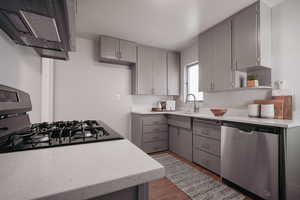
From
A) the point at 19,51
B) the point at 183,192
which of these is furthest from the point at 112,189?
the point at 183,192

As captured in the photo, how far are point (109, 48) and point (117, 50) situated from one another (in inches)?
6.3

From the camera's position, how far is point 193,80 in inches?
128

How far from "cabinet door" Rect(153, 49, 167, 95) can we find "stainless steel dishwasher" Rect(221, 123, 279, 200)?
70.6 inches

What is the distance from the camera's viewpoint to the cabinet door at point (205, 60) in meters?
2.34

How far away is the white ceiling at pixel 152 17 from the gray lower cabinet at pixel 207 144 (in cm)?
160

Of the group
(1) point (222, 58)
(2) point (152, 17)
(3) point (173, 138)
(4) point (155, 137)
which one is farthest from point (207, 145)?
(2) point (152, 17)

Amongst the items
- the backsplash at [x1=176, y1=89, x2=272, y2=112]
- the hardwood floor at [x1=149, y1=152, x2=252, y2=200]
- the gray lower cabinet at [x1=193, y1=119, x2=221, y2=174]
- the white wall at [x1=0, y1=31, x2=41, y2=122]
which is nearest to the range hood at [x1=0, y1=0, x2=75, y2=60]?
the white wall at [x1=0, y1=31, x2=41, y2=122]

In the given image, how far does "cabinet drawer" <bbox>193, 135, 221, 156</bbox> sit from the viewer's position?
1.86 metres

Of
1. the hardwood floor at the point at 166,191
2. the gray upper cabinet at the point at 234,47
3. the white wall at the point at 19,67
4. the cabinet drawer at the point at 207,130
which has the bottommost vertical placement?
the hardwood floor at the point at 166,191

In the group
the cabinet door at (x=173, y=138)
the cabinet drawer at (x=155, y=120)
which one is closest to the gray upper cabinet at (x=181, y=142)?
the cabinet door at (x=173, y=138)

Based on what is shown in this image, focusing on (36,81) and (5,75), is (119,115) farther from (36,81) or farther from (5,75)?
(5,75)

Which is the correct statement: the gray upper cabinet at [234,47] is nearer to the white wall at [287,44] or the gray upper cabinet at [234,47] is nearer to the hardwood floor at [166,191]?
the white wall at [287,44]

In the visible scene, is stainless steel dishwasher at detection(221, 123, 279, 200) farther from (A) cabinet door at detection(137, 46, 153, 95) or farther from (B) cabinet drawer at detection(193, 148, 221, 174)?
(A) cabinet door at detection(137, 46, 153, 95)

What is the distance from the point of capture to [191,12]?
196cm
